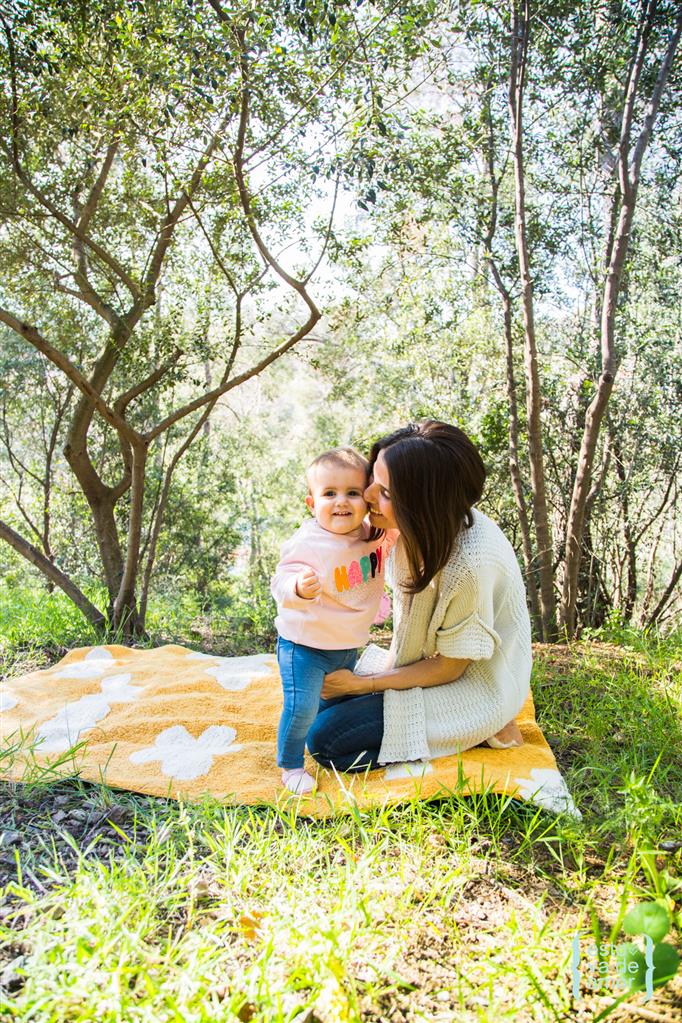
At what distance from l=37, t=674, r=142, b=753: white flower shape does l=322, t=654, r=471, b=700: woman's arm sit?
989 millimetres

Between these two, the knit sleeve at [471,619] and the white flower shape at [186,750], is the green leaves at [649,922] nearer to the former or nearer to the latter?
the knit sleeve at [471,619]

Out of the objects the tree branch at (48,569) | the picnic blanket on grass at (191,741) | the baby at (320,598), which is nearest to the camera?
the picnic blanket on grass at (191,741)

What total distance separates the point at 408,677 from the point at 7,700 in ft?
5.44

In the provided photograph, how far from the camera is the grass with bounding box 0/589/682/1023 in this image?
4.36ft

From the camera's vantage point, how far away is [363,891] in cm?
162

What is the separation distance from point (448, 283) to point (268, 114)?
239 centimetres

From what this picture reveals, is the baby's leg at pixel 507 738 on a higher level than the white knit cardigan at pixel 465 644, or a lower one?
lower

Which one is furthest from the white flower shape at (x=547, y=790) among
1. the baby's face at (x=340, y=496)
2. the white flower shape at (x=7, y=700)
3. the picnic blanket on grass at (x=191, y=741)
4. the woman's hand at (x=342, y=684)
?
the white flower shape at (x=7, y=700)

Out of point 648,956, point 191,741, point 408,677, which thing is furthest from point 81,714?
point 648,956

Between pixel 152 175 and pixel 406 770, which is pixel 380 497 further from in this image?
pixel 152 175

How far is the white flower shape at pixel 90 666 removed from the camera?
3.31m

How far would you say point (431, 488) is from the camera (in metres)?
2.00

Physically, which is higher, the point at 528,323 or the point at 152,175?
the point at 152,175

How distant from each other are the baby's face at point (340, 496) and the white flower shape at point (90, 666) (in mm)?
1598
